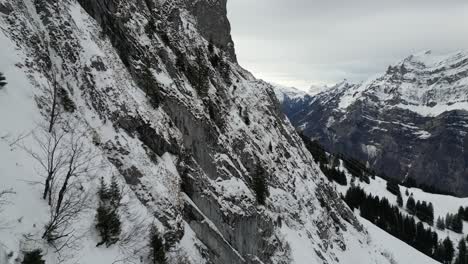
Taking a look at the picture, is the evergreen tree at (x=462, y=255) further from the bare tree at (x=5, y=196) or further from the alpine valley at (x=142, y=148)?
the bare tree at (x=5, y=196)

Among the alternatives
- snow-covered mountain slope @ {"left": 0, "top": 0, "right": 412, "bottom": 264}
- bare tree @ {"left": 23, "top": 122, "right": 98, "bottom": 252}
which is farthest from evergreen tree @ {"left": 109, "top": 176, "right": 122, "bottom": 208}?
bare tree @ {"left": 23, "top": 122, "right": 98, "bottom": 252}

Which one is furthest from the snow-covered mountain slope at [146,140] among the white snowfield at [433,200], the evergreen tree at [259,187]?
the white snowfield at [433,200]

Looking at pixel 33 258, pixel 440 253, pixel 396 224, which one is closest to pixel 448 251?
pixel 440 253

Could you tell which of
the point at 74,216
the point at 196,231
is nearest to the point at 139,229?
the point at 74,216

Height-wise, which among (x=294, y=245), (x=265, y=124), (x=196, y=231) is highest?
(x=265, y=124)

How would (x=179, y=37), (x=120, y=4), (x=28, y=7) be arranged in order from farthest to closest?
(x=179, y=37) → (x=120, y=4) → (x=28, y=7)

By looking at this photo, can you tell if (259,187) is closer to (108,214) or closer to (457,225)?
(108,214)

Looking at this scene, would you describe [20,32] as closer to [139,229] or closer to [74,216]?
[74,216]
